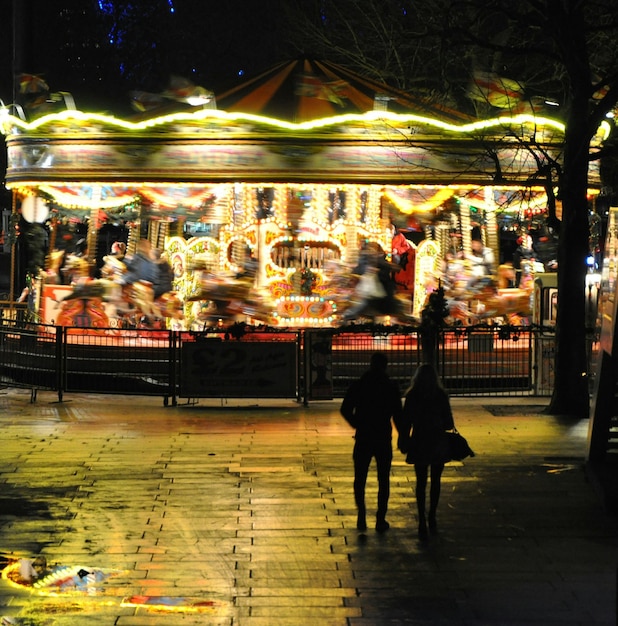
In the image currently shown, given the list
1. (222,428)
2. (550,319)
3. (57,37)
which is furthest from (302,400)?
(57,37)

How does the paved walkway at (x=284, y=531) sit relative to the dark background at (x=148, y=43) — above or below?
below

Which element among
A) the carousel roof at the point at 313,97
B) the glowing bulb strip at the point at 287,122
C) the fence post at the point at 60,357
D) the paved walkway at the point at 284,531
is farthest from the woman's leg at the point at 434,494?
the carousel roof at the point at 313,97

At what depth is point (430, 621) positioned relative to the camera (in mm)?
6375

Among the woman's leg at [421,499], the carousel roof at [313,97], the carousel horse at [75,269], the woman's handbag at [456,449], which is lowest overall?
the woman's leg at [421,499]

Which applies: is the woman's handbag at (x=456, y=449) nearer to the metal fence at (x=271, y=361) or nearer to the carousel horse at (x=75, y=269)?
the metal fence at (x=271, y=361)

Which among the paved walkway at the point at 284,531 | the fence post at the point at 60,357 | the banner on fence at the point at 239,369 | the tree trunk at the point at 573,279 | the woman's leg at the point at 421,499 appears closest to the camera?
the paved walkway at the point at 284,531

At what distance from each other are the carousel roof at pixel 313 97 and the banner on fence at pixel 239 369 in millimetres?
4833

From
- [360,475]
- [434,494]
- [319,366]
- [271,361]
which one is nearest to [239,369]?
[271,361]

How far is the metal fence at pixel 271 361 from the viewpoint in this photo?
1512 cm

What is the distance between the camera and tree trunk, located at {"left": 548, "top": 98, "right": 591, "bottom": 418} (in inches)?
569

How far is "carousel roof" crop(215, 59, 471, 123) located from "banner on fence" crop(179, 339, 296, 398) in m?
4.83

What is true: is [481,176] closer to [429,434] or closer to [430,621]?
[429,434]

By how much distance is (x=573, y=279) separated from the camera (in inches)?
578

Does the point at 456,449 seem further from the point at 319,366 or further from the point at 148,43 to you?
the point at 148,43
